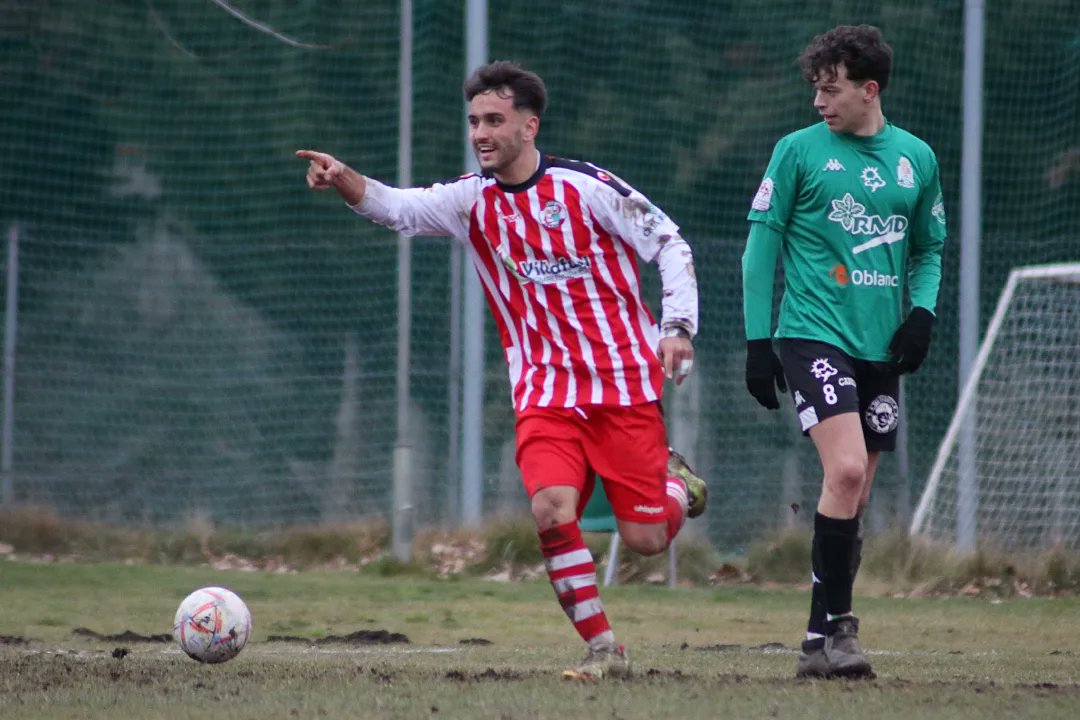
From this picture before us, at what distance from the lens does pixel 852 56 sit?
18.9 feet

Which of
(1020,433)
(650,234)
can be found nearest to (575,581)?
(650,234)

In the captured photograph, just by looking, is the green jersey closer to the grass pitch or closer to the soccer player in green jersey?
the soccer player in green jersey

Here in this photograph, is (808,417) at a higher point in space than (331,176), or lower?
lower

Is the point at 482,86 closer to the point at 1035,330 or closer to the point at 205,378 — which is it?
the point at 1035,330

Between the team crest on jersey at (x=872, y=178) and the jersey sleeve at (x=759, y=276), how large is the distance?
341 mm

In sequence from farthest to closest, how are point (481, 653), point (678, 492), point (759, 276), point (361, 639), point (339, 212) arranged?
1. point (339, 212)
2. point (361, 639)
3. point (481, 653)
4. point (678, 492)
5. point (759, 276)

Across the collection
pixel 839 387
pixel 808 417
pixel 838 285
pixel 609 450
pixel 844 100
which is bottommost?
pixel 609 450

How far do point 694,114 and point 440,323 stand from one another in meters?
3.48

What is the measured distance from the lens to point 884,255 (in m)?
5.81

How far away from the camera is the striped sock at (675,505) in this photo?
20.1 ft

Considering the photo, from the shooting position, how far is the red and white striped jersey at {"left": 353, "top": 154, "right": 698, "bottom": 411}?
5.88 m

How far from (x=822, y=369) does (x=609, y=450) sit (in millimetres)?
786

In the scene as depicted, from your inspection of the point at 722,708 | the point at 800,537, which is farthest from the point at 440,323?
the point at 722,708

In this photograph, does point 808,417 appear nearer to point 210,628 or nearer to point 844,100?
point 844,100
